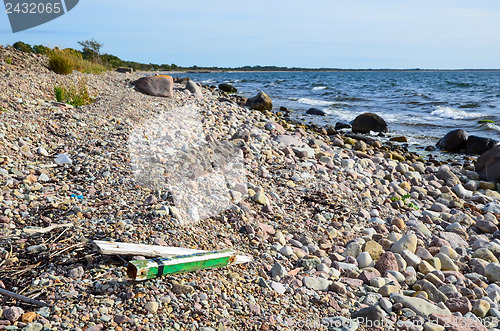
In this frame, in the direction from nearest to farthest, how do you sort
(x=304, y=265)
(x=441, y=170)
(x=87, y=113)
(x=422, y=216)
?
1. (x=304, y=265)
2. (x=422, y=216)
3. (x=87, y=113)
4. (x=441, y=170)

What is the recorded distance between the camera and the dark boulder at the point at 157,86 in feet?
33.6

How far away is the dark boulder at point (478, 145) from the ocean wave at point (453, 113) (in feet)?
19.7

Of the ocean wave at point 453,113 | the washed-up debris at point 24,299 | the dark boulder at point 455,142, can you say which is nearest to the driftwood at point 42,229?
the washed-up debris at point 24,299

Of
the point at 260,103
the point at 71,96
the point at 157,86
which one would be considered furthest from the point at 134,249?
the point at 260,103

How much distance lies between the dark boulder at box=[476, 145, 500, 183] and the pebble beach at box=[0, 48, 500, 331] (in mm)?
1211

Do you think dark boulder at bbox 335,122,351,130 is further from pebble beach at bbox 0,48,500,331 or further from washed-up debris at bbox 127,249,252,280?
washed-up debris at bbox 127,249,252,280

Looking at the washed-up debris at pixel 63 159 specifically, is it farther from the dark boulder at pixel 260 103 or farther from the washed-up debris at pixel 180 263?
the dark boulder at pixel 260 103

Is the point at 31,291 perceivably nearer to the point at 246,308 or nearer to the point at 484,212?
the point at 246,308

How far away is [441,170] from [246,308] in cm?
653

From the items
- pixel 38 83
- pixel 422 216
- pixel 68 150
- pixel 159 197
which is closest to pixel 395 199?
pixel 422 216

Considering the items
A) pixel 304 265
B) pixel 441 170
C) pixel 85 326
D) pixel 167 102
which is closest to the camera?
pixel 85 326

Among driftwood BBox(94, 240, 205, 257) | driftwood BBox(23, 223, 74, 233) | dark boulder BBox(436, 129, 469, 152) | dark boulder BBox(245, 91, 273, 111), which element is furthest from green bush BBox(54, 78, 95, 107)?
dark boulder BBox(436, 129, 469, 152)

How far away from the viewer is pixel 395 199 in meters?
6.08

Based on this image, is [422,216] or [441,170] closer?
[422,216]
